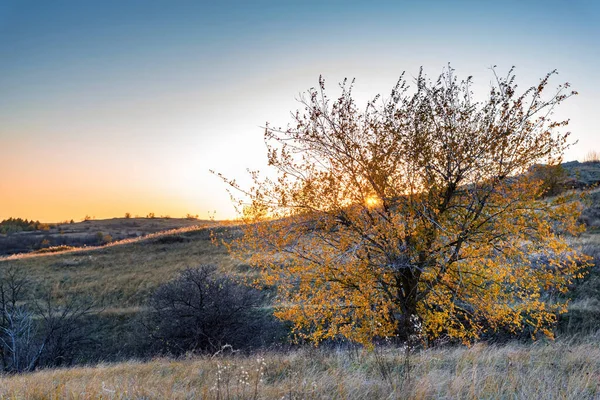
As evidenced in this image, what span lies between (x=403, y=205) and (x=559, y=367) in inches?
183

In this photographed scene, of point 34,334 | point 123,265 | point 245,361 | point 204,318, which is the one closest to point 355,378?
point 245,361

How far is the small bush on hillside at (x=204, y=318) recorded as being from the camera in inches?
750

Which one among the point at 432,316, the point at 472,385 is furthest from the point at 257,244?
the point at 472,385

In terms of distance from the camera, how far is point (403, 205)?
10.3 meters

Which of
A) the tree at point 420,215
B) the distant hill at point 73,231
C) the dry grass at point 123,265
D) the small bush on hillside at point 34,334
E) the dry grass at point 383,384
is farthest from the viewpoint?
the distant hill at point 73,231

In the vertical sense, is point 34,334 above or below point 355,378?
below

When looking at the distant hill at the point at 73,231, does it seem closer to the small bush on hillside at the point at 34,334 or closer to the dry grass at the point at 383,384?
the small bush on hillside at the point at 34,334

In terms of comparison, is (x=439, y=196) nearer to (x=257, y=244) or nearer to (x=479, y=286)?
(x=479, y=286)

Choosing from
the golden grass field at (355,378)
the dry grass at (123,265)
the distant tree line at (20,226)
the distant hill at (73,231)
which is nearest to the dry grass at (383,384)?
the golden grass field at (355,378)

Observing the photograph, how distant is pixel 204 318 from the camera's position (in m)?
19.2

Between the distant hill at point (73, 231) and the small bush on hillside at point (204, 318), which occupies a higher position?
the distant hill at point (73, 231)

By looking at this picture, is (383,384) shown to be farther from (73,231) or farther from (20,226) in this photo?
(20,226)

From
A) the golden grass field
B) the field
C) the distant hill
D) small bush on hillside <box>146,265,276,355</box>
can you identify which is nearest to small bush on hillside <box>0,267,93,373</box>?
the field

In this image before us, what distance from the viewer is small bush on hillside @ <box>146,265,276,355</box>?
19.1m
